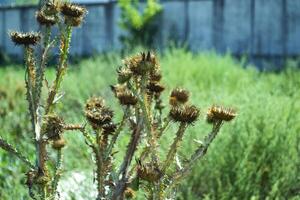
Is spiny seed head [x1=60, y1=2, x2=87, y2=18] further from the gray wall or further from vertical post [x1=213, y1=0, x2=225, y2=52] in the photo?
vertical post [x1=213, y1=0, x2=225, y2=52]

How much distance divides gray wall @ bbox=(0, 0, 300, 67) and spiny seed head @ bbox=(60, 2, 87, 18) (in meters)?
13.6

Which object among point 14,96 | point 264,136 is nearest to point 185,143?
point 264,136

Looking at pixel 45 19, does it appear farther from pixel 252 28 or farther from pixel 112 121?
pixel 252 28

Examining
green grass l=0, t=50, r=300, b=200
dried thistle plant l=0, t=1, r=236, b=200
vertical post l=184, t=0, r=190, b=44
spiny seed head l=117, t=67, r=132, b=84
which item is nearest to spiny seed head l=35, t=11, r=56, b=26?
dried thistle plant l=0, t=1, r=236, b=200

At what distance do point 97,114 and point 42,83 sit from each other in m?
0.23

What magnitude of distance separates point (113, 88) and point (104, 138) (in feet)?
0.49

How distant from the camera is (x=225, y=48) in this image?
16.4 m

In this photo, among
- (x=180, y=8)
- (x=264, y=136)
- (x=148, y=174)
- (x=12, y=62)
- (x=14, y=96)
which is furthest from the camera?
(x=12, y=62)

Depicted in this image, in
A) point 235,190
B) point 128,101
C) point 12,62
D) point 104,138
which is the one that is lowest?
point 12,62

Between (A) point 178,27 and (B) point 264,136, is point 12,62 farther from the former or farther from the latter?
(B) point 264,136

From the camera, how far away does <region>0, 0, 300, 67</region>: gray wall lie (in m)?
15.8

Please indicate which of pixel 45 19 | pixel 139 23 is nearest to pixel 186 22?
pixel 139 23

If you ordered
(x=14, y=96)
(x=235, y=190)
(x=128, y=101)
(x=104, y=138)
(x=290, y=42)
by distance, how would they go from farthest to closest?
1. (x=290, y=42)
2. (x=14, y=96)
3. (x=235, y=190)
4. (x=104, y=138)
5. (x=128, y=101)

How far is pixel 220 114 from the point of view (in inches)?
74.6
